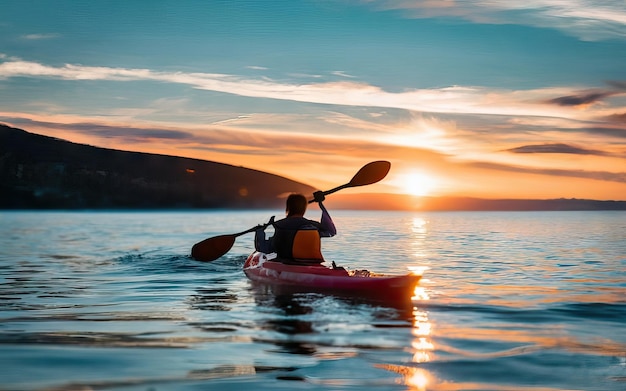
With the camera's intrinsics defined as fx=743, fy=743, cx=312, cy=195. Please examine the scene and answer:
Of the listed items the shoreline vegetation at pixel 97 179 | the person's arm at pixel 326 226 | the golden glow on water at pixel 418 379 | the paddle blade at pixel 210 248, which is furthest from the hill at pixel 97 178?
the golden glow on water at pixel 418 379

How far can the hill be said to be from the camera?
13512cm

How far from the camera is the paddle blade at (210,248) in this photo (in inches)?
657

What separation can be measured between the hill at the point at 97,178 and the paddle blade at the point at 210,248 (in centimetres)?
12328

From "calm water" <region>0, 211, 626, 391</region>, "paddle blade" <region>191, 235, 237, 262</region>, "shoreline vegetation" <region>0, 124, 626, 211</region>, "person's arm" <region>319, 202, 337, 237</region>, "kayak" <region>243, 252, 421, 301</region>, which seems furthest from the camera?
"shoreline vegetation" <region>0, 124, 626, 211</region>

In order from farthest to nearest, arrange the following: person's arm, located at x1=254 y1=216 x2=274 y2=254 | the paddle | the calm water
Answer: the paddle, person's arm, located at x1=254 y1=216 x2=274 y2=254, the calm water

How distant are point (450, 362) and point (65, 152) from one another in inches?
5574

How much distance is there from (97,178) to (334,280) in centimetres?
13361

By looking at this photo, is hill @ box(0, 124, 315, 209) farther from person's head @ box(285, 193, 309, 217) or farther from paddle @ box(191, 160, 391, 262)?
person's head @ box(285, 193, 309, 217)

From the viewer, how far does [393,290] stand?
1174 centimetres

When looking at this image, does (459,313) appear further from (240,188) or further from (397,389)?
(240,188)

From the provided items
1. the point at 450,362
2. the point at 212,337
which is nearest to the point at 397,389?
the point at 450,362

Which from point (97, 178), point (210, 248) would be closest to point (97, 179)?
point (97, 178)

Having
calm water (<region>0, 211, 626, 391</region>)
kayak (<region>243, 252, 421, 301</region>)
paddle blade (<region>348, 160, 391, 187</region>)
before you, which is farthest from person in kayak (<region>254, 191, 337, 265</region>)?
paddle blade (<region>348, 160, 391, 187</region>)

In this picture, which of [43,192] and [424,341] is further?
[43,192]
